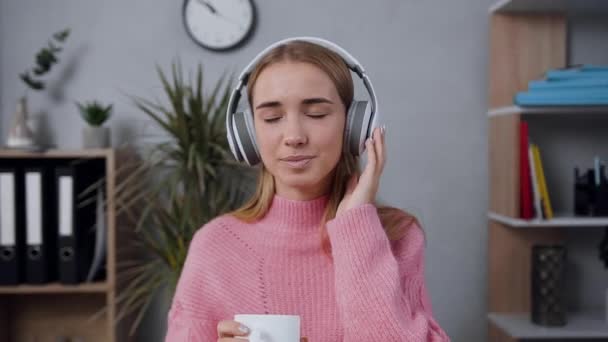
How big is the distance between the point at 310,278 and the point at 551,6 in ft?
5.33

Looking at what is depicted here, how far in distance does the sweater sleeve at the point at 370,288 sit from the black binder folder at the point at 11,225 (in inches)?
54.4

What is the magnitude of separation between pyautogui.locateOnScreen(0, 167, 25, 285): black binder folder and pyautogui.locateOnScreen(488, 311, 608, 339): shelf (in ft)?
5.71

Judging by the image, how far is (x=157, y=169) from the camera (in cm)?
232

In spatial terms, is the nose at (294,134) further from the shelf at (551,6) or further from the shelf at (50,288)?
the shelf at (551,6)

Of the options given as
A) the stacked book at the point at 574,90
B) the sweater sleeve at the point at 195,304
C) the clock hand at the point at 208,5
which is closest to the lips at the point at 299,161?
the sweater sleeve at the point at 195,304

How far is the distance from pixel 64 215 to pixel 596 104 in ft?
6.18

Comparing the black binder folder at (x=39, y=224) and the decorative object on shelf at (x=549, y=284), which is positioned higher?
the black binder folder at (x=39, y=224)

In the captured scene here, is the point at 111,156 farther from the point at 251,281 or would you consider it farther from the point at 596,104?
the point at 596,104

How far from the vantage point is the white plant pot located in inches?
87.0

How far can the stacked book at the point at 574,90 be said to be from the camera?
6.70 ft

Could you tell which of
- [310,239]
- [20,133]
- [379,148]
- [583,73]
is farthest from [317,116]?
[20,133]

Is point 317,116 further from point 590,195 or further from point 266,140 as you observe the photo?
point 590,195

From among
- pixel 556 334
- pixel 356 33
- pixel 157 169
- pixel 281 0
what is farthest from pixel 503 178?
pixel 157 169

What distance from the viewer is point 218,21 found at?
7.77ft
